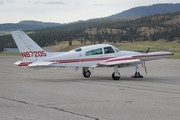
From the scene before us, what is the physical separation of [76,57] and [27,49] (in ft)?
9.00

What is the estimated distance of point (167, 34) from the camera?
359ft

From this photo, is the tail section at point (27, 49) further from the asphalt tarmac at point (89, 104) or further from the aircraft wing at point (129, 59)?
the asphalt tarmac at point (89, 104)

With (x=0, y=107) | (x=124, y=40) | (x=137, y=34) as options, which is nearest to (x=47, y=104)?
(x=0, y=107)

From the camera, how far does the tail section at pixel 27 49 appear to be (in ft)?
72.4

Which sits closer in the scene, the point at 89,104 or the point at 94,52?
the point at 89,104

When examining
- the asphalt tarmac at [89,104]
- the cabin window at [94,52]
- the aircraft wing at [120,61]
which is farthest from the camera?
the cabin window at [94,52]

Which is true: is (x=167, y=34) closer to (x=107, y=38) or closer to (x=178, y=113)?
(x=107, y=38)

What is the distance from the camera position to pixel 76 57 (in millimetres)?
22719

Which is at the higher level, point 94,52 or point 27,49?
point 27,49

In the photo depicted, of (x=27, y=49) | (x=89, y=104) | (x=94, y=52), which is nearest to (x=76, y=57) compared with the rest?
(x=94, y=52)

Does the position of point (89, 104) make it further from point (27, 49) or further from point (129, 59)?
point (129, 59)

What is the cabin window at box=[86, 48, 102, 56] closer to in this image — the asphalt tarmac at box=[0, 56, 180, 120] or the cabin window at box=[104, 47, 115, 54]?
the cabin window at box=[104, 47, 115, 54]

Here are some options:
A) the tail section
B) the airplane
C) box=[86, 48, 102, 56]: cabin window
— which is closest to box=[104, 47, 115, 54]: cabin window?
the airplane

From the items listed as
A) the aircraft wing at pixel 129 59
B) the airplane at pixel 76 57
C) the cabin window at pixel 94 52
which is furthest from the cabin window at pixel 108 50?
the aircraft wing at pixel 129 59
